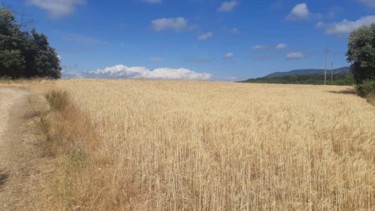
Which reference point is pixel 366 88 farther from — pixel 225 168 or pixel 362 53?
pixel 225 168

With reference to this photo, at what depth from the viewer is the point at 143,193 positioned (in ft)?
24.6

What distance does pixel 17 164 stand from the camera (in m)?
11.0

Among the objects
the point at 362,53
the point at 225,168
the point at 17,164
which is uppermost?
the point at 362,53

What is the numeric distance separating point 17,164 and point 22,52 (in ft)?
170

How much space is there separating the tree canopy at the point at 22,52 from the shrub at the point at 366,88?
141 feet

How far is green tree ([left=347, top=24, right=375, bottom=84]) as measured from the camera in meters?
41.7

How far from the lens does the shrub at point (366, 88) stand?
39.2 m

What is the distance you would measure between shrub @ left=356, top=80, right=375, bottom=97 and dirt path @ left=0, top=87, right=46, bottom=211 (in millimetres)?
32041

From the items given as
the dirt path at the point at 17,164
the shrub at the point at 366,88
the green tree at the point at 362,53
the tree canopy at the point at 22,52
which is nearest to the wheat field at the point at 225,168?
the dirt path at the point at 17,164

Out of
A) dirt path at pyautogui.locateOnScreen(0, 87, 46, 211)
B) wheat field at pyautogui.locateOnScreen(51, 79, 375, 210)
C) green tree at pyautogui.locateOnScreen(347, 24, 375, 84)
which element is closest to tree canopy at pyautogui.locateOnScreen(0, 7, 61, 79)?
dirt path at pyautogui.locateOnScreen(0, 87, 46, 211)

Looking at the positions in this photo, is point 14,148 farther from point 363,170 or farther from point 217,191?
point 363,170

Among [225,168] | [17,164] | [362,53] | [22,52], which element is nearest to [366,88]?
[362,53]

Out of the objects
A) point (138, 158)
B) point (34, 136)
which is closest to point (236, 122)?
point (138, 158)

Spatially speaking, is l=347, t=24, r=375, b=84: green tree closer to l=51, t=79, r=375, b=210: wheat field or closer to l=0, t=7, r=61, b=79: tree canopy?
l=51, t=79, r=375, b=210: wheat field
